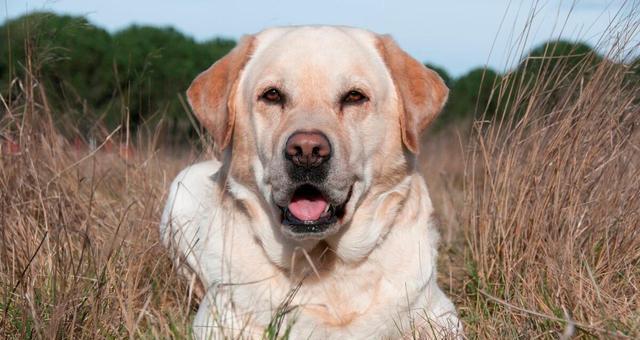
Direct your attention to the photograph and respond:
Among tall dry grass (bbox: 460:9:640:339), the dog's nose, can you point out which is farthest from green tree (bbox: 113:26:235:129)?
the dog's nose

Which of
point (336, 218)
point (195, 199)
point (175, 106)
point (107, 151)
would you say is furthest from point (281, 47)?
point (175, 106)

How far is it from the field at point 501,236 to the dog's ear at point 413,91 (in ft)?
1.90

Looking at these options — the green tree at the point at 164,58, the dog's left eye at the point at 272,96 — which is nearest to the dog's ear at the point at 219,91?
the dog's left eye at the point at 272,96

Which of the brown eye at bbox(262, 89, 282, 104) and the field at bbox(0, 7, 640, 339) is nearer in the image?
the field at bbox(0, 7, 640, 339)

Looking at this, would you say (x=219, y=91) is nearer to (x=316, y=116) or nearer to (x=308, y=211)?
(x=316, y=116)

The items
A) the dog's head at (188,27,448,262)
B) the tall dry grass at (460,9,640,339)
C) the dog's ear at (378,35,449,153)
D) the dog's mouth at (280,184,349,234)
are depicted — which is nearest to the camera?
the dog's head at (188,27,448,262)

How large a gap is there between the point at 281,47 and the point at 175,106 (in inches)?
289

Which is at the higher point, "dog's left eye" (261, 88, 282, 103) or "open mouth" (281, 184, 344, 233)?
"dog's left eye" (261, 88, 282, 103)

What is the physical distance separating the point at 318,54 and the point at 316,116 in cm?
33

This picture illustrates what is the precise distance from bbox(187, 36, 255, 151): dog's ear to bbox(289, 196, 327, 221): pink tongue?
52cm

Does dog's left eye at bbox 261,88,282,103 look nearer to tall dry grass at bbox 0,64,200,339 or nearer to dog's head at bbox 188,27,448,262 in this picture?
dog's head at bbox 188,27,448,262

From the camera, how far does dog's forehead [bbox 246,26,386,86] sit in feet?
12.3

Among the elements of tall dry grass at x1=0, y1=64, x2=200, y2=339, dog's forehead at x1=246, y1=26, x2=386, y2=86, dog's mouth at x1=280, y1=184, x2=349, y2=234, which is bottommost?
tall dry grass at x1=0, y1=64, x2=200, y2=339

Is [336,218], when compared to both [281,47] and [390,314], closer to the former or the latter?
[390,314]
